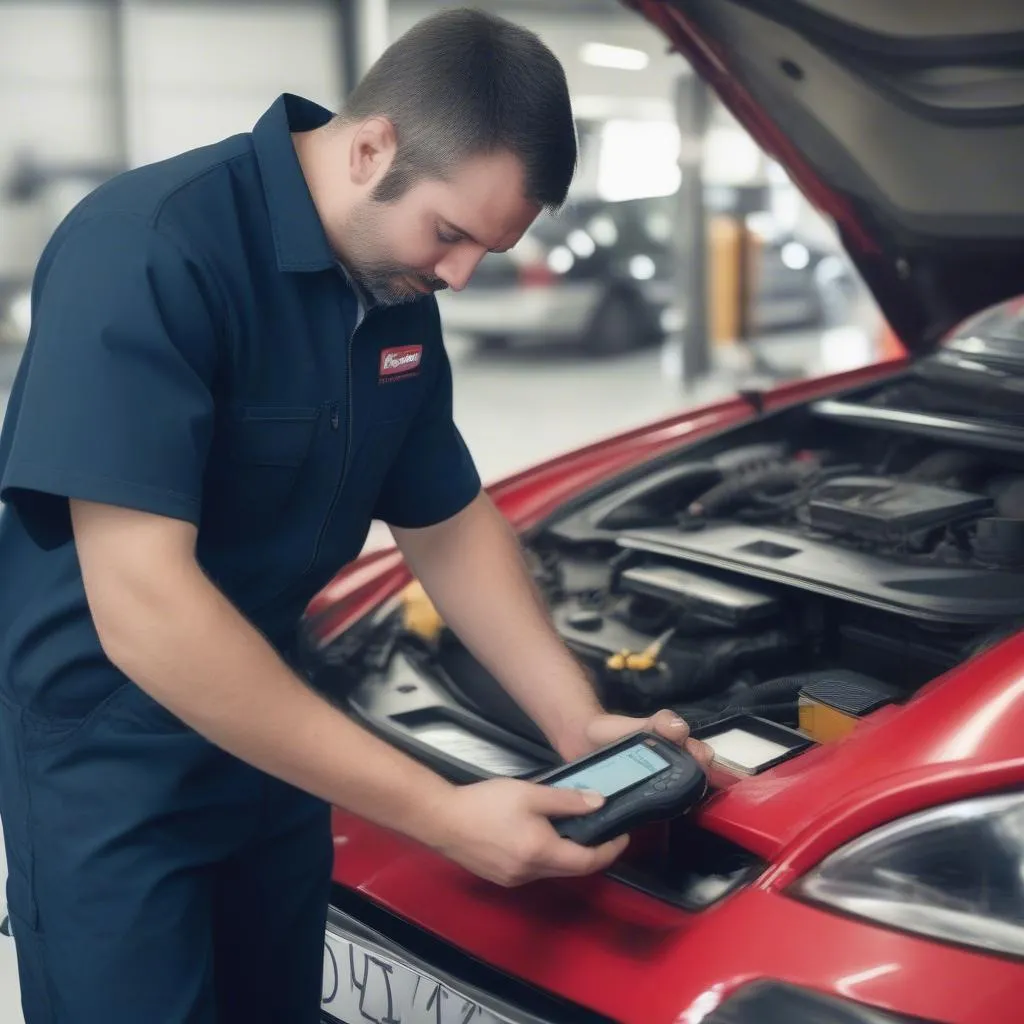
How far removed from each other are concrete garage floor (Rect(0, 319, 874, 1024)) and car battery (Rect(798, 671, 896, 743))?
3.51m

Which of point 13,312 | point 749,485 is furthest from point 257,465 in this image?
point 13,312

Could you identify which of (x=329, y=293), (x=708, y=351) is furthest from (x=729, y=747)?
(x=708, y=351)

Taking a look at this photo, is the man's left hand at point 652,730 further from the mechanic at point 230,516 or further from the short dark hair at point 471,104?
the short dark hair at point 471,104

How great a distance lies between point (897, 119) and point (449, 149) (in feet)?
3.98

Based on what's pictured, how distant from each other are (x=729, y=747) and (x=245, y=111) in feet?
36.5

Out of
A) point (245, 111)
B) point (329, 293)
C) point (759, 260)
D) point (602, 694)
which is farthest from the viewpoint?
point (245, 111)

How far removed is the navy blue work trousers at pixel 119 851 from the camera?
1108 mm

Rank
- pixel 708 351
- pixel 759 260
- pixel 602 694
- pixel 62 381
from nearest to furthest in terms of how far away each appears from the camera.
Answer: pixel 62 381 < pixel 602 694 < pixel 708 351 < pixel 759 260

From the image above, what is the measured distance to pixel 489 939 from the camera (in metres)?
1.19

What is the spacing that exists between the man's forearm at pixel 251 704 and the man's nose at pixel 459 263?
322 millimetres

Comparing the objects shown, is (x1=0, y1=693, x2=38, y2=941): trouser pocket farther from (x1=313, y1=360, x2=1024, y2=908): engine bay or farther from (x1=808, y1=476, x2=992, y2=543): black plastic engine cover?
(x1=808, y1=476, x2=992, y2=543): black plastic engine cover

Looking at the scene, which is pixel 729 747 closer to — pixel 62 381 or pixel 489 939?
pixel 489 939

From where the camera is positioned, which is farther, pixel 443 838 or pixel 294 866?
pixel 294 866

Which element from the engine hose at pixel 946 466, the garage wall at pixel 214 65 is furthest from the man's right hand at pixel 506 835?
the garage wall at pixel 214 65
